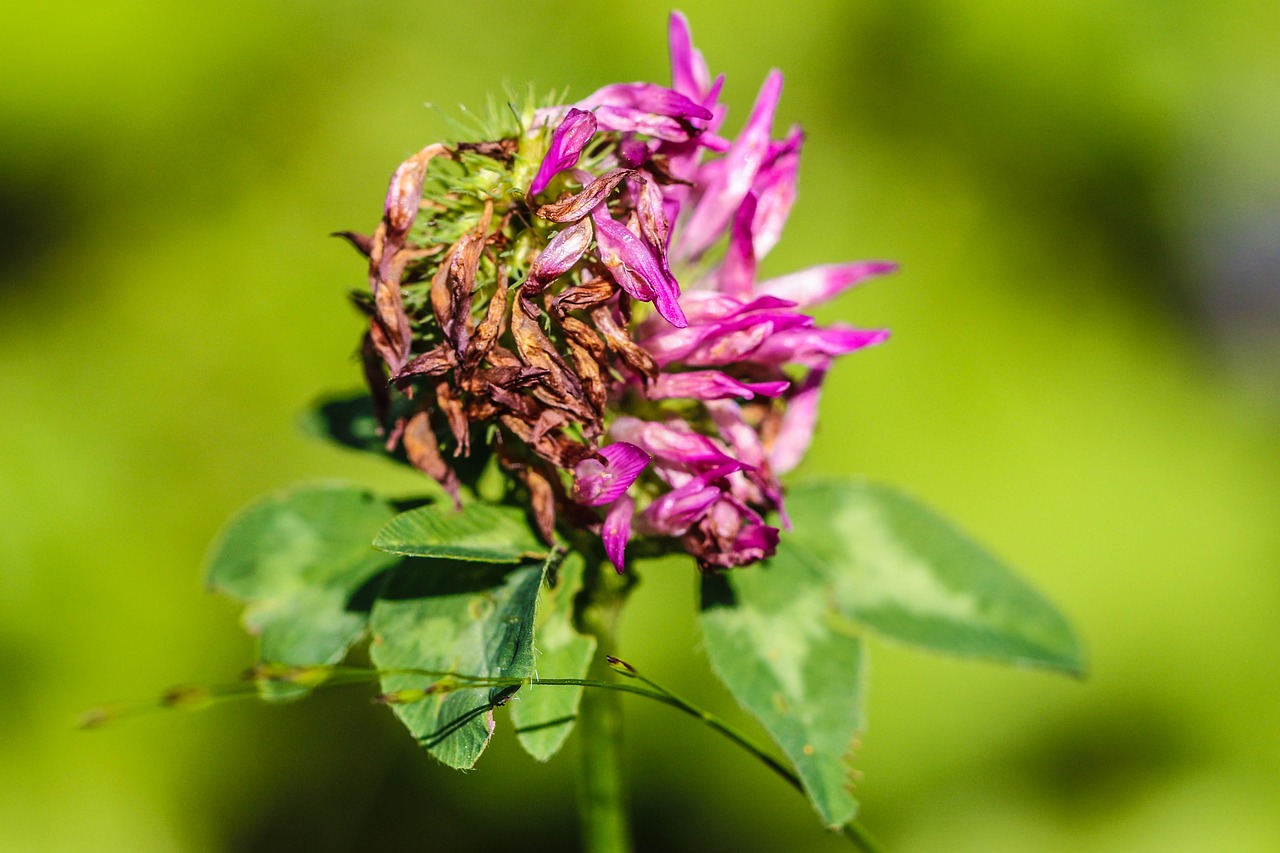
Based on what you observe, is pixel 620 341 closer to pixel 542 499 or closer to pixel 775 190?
pixel 542 499

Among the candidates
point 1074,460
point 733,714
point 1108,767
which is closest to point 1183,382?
point 1074,460

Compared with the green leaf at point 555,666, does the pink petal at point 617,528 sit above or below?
above

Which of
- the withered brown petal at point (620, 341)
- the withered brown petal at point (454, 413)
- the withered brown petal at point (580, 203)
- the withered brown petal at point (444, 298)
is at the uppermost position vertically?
the withered brown petal at point (580, 203)

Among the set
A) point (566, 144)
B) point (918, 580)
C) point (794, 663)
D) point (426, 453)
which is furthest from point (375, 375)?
point (918, 580)

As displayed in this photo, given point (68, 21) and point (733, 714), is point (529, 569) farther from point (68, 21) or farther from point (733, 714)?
point (68, 21)

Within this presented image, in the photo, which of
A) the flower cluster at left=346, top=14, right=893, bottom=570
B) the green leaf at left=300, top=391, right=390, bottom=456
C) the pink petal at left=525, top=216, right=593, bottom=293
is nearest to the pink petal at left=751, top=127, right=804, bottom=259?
the flower cluster at left=346, top=14, right=893, bottom=570

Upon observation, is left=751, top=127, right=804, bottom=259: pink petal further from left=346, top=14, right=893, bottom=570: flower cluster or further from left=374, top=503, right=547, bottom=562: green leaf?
left=374, top=503, right=547, bottom=562: green leaf

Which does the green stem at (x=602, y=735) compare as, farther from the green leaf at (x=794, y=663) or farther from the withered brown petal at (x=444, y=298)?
the withered brown petal at (x=444, y=298)

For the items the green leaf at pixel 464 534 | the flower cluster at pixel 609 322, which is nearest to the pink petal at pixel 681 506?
the flower cluster at pixel 609 322
